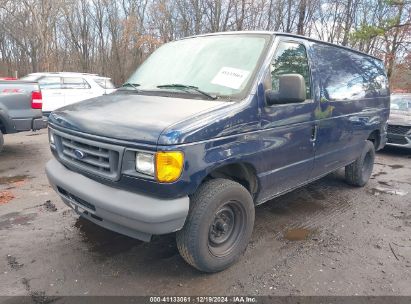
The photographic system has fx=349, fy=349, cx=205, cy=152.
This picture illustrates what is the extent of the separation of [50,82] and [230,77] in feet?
33.7

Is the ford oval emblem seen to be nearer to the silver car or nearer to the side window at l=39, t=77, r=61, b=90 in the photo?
the silver car

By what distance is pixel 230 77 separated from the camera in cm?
329

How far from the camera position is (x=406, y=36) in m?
19.7

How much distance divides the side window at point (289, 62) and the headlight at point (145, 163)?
150 cm

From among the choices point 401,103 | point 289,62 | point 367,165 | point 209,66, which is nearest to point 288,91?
point 289,62

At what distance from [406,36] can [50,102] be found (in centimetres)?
1897

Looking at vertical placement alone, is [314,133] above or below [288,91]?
below

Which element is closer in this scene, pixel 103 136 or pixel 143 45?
pixel 103 136

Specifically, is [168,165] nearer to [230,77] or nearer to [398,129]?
[230,77]

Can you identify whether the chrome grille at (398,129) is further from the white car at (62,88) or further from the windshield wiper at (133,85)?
the white car at (62,88)

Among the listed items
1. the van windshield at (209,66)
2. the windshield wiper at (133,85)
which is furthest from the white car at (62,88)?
the van windshield at (209,66)

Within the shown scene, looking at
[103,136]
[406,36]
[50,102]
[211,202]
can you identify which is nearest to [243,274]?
[211,202]

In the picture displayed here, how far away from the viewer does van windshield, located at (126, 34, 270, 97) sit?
3.26m

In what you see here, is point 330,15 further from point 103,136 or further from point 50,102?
point 103,136
